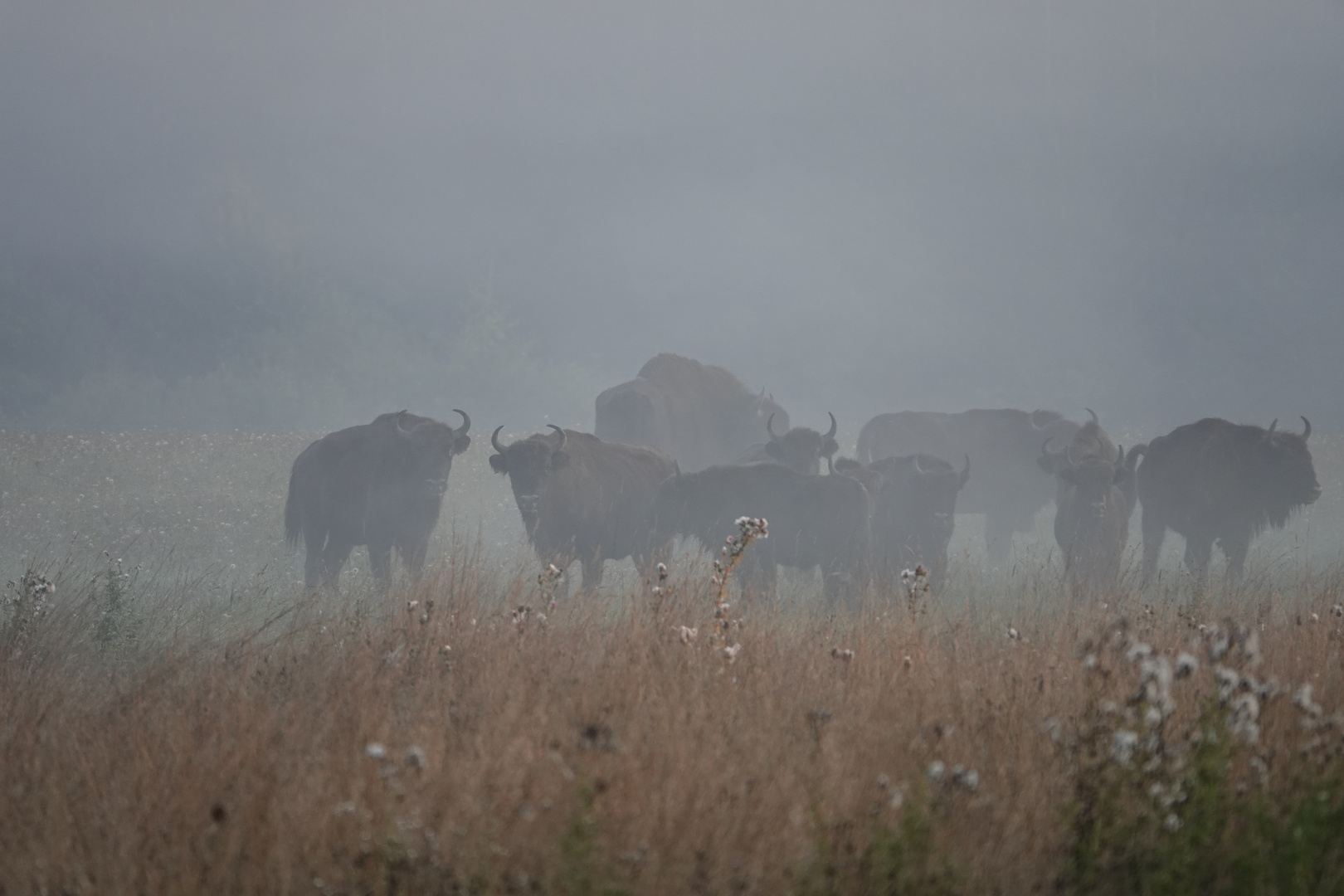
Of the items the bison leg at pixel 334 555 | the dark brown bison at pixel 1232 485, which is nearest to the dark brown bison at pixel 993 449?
the dark brown bison at pixel 1232 485

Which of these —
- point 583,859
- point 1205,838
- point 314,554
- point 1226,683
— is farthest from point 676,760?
point 314,554

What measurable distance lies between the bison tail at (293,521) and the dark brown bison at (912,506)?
25.5 feet

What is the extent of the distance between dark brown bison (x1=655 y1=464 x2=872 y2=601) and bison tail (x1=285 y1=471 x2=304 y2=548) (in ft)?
18.5

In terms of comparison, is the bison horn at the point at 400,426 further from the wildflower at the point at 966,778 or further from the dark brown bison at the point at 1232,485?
the wildflower at the point at 966,778

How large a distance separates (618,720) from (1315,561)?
1649 cm

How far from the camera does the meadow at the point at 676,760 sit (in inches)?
103

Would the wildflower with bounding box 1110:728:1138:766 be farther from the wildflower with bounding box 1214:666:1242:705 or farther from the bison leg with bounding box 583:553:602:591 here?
the bison leg with bounding box 583:553:602:591

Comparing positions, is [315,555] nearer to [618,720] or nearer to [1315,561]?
[618,720]

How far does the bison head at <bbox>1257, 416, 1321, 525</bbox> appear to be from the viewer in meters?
14.7

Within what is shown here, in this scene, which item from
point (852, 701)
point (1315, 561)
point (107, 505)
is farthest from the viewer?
point (107, 505)

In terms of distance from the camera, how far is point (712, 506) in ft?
41.1

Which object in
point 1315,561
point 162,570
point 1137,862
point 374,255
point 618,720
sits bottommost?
point 1137,862

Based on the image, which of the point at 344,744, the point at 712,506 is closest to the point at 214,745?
the point at 344,744

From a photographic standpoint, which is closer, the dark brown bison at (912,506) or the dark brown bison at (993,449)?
the dark brown bison at (912,506)
